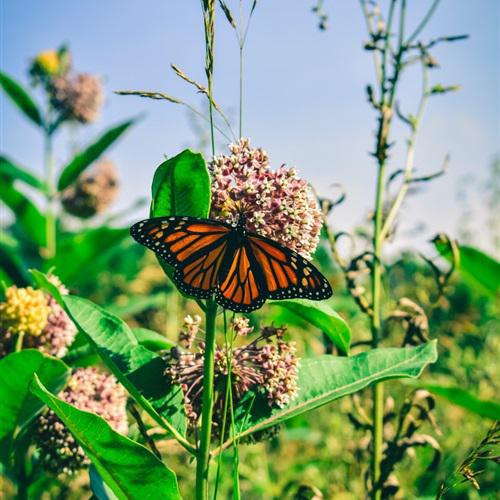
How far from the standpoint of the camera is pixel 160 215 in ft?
4.32

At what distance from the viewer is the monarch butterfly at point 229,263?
4.32 ft

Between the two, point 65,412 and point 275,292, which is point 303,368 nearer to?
point 275,292

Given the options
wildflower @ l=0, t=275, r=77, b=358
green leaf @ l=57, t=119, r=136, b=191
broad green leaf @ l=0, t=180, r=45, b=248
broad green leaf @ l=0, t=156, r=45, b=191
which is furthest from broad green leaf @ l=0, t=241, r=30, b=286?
wildflower @ l=0, t=275, r=77, b=358

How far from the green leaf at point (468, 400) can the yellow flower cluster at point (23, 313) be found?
1161mm

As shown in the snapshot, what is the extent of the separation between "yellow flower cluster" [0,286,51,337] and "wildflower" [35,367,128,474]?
0.20 m

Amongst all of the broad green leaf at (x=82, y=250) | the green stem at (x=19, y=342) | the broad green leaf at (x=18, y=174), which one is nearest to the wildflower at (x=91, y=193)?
the broad green leaf at (x=18, y=174)

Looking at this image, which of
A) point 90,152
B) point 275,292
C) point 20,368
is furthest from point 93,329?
point 90,152

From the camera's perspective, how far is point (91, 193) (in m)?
5.75

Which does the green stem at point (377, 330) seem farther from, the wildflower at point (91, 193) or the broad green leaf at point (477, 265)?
the wildflower at point (91, 193)

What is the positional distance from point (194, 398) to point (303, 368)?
30 cm

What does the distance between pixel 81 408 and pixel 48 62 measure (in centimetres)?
382

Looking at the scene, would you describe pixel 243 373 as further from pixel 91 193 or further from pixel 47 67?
pixel 91 193

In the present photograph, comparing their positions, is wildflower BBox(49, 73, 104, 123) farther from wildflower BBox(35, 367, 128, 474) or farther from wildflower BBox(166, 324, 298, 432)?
wildflower BBox(166, 324, 298, 432)

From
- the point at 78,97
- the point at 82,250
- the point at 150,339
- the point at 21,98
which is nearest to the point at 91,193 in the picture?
the point at 78,97
